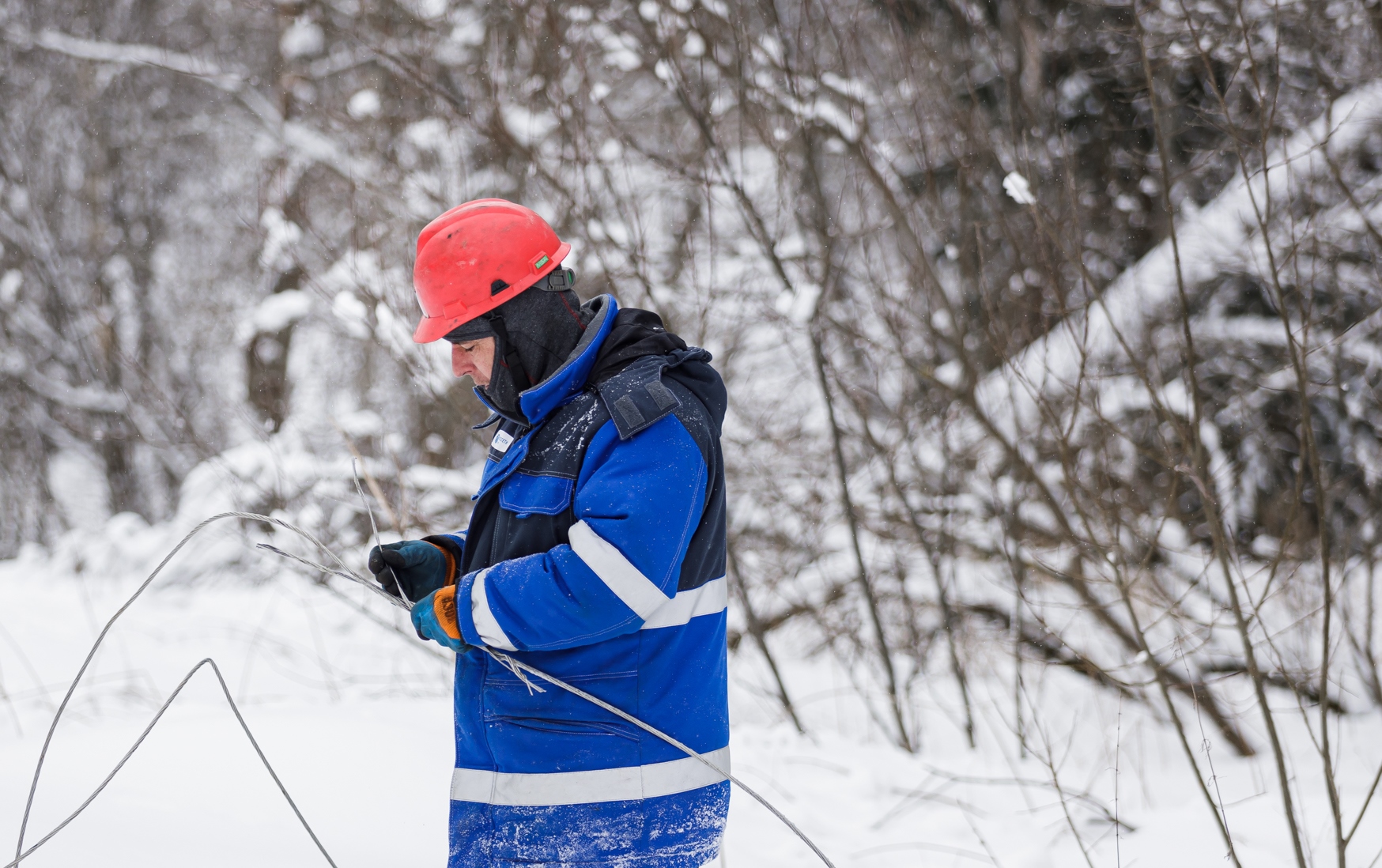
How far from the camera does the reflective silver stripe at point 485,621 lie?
1.44 m

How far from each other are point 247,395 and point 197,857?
8.94 metres

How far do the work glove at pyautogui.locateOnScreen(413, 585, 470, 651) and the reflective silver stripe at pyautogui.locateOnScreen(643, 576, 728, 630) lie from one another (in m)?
0.32

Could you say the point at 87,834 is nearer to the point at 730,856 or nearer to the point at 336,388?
the point at 730,856

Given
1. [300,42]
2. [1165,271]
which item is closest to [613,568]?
[1165,271]

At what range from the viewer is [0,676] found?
4.61 metres

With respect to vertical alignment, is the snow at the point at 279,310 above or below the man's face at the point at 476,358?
above

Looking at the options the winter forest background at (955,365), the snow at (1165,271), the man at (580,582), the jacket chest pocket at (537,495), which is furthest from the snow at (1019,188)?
the jacket chest pocket at (537,495)

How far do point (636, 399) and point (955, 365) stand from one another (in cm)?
414

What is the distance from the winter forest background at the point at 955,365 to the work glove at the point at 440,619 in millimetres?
1085

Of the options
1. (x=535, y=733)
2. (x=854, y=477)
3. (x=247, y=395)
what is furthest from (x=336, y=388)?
(x=535, y=733)

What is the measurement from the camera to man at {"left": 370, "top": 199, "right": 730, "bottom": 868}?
A: 1427 mm

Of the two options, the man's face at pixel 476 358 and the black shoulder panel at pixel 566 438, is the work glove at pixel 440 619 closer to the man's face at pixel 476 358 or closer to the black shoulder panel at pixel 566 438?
the black shoulder panel at pixel 566 438

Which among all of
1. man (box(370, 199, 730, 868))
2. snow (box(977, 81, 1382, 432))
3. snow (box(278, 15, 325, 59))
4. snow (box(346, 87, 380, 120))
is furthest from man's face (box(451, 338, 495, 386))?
snow (box(278, 15, 325, 59))

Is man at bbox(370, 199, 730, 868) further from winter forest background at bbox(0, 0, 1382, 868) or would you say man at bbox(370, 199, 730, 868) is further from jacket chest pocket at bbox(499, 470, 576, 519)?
winter forest background at bbox(0, 0, 1382, 868)
